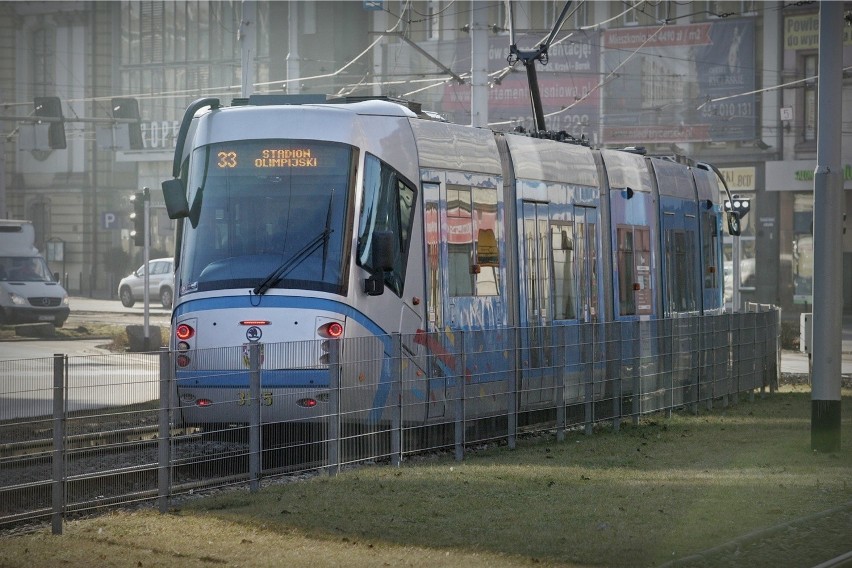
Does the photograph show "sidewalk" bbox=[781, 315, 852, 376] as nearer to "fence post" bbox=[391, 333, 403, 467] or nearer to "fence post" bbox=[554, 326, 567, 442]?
"fence post" bbox=[554, 326, 567, 442]

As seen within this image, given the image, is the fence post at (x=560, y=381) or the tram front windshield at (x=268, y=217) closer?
the tram front windshield at (x=268, y=217)

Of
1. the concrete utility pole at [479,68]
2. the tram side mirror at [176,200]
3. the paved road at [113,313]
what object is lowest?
the paved road at [113,313]

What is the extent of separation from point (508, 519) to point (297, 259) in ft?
16.4

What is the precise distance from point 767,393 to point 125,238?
53.1 meters

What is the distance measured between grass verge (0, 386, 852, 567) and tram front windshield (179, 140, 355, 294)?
220cm

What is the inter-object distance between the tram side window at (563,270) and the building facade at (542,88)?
2456cm

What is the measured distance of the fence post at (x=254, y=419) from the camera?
12.3 meters

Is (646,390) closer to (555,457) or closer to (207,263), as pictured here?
(555,457)

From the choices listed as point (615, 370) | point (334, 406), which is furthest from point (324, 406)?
point (615, 370)

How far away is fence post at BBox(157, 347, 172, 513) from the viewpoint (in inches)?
446

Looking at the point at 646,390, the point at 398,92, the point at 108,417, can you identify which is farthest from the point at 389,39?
the point at 108,417

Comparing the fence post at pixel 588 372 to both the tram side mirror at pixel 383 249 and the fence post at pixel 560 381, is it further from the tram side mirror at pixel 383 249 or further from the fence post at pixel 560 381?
the tram side mirror at pixel 383 249

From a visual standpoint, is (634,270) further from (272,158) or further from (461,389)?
(272,158)

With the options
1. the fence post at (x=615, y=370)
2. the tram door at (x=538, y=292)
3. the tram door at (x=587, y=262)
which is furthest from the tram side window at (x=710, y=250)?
the fence post at (x=615, y=370)
